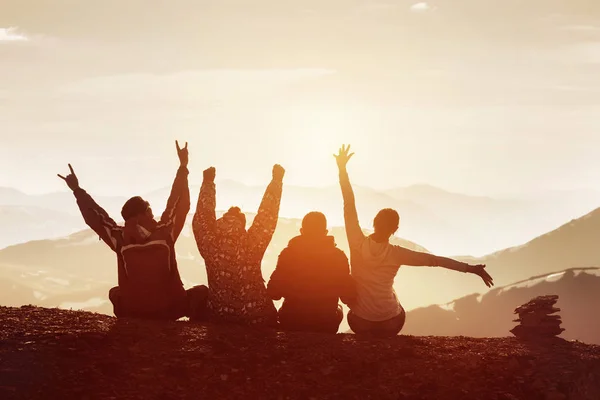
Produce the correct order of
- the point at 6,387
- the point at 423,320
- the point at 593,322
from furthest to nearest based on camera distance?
the point at 423,320 < the point at 593,322 < the point at 6,387

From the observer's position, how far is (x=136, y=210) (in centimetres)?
954

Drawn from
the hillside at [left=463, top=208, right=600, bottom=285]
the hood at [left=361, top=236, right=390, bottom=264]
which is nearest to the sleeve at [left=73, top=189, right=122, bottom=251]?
the hood at [left=361, top=236, right=390, bottom=264]

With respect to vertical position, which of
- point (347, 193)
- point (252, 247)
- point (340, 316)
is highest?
point (347, 193)

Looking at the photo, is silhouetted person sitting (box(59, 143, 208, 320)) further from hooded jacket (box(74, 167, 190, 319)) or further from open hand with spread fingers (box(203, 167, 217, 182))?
open hand with spread fingers (box(203, 167, 217, 182))

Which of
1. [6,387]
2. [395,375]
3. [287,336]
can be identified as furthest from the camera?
[287,336]

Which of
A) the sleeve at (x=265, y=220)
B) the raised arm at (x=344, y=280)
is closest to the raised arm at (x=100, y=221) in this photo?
the sleeve at (x=265, y=220)

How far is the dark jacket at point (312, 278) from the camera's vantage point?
396 inches

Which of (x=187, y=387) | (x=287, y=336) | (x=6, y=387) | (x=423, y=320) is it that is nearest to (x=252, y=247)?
(x=287, y=336)

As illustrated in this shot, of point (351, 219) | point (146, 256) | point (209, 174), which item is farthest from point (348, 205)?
point (146, 256)

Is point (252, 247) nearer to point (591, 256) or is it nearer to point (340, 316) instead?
point (340, 316)

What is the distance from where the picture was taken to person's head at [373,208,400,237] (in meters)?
9.89

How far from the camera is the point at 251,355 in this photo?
831cm

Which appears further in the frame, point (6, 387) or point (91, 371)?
point (91, 371)

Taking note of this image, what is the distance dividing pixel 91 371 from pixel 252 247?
3263 mm
